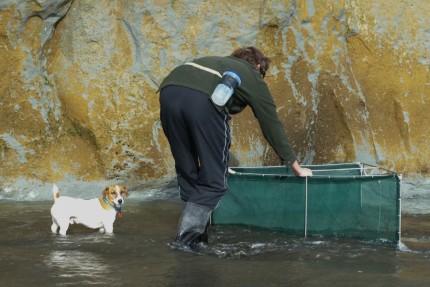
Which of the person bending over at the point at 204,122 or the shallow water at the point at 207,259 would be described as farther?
the person bending over at the point at 204,122

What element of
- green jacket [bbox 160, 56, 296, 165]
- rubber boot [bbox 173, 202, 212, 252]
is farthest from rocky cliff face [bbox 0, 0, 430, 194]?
green jacket [bbox 160, 56, 296, 165]

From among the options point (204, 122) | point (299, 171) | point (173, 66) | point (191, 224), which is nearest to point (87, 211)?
point (191, 224)

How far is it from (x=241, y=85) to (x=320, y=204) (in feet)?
4.58

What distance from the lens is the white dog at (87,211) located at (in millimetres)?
5988

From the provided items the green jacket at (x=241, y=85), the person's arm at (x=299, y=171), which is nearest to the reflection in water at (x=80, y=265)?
the green jacket at (x=241, y=85)

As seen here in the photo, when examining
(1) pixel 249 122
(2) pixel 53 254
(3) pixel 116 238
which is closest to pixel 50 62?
(1) pixel 249 122

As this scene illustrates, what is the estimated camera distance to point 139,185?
873 centimetres

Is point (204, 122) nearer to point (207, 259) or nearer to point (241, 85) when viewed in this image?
point (241, 85)

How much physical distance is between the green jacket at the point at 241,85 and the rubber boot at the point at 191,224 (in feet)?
2.30

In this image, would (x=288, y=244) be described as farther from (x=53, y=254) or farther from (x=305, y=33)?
(x=305, y=33)

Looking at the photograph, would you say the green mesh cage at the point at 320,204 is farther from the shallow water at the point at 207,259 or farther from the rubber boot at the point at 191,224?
the rubber boot at the point at 191,224

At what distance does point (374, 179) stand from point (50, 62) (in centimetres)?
488

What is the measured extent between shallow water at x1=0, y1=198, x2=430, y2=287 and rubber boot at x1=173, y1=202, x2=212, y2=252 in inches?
4.2

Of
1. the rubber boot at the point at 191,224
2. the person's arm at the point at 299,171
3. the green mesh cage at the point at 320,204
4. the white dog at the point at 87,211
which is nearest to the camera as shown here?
the rubber boot at the point at 191,224
